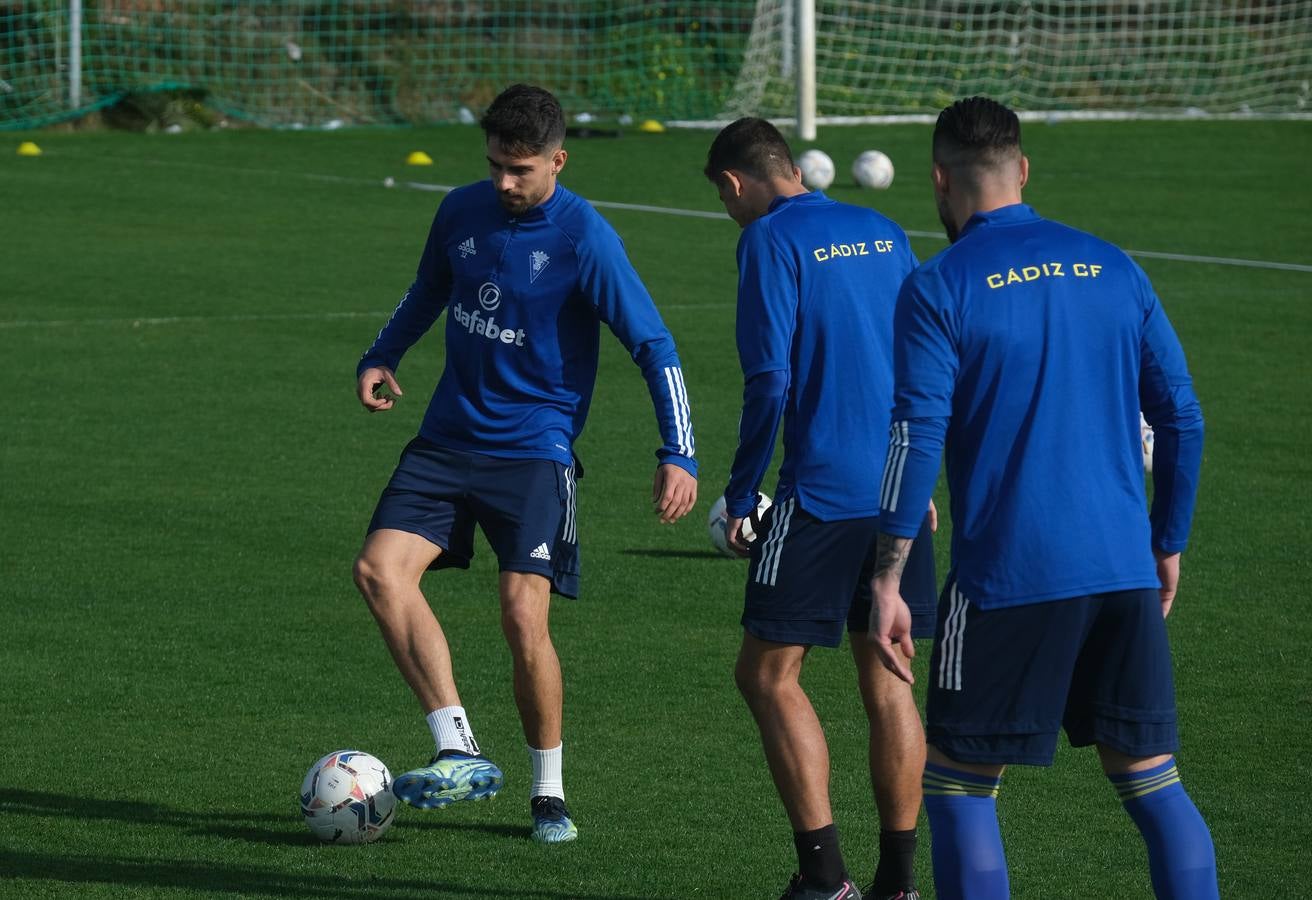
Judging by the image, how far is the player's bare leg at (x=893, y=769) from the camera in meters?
5.44

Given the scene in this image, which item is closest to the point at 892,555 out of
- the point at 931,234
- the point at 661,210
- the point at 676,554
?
the point at 676,554

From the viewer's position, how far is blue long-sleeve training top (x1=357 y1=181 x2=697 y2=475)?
611cm

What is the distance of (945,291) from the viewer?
169 inches

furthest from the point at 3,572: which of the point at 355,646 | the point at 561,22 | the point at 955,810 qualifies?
the point at 561,22

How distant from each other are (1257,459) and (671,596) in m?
4.29

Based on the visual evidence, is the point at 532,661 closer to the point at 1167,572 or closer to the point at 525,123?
the point at 525,123

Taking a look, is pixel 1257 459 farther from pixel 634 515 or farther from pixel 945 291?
pixel 945 291

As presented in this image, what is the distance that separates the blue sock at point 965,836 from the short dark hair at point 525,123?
2451 mm

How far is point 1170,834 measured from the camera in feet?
14.4

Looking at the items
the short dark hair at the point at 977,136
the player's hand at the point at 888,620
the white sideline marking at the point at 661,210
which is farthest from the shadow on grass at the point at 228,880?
the white sideline marking at the point at 661,210

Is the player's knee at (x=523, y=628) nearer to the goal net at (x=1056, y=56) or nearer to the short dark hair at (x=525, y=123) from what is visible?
the short dark hair at (x=525, y=123)

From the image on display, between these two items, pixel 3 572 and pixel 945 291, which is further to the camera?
pixel 3 572

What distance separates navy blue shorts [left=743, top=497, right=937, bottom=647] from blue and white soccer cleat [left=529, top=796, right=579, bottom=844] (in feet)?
3.23

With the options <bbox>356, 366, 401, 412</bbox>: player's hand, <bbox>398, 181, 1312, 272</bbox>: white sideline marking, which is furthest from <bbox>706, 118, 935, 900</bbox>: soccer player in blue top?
<bbox>398, 181, 1312, 272</bbox>: white sideline marking
